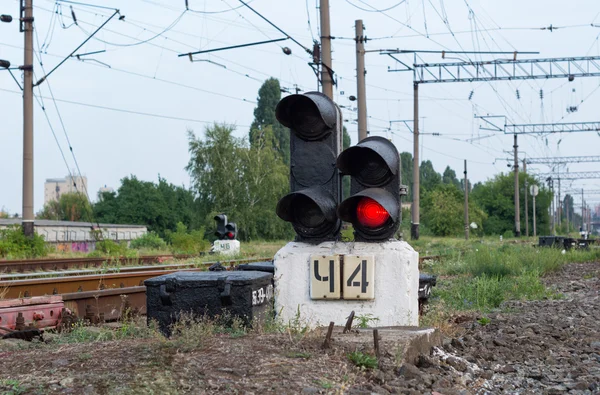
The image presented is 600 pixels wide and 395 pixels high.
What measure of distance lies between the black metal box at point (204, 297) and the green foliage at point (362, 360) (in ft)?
5.67

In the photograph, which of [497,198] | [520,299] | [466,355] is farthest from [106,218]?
[466,355]

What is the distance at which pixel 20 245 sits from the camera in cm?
2473

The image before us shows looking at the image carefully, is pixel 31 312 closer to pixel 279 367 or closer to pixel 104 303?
pixel 104 303

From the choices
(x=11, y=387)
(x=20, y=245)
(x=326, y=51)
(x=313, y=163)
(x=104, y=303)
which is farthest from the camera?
(x=20, y=245)

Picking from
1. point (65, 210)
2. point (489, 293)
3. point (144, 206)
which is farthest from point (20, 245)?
point (65, 210)

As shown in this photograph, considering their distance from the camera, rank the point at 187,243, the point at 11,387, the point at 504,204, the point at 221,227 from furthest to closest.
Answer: the point at 504,204, the point at 187,243, the point at 221,227, the point at 11,387

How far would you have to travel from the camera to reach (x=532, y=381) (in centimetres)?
557

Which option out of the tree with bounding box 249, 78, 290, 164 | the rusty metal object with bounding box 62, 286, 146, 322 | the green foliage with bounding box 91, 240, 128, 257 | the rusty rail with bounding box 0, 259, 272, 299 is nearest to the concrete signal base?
the rusty metal object with bounding box 62, 286, 146, 322

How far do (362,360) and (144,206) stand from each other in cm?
8337

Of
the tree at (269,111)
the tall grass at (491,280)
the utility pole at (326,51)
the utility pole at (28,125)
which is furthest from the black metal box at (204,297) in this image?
the tree at (269,111)

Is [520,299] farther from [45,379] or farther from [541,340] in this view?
[45,379]

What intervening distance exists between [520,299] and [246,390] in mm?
9210

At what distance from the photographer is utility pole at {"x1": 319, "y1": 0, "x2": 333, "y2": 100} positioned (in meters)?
18.6

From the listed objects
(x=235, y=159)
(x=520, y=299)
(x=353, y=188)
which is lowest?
(x=520, y=299)
